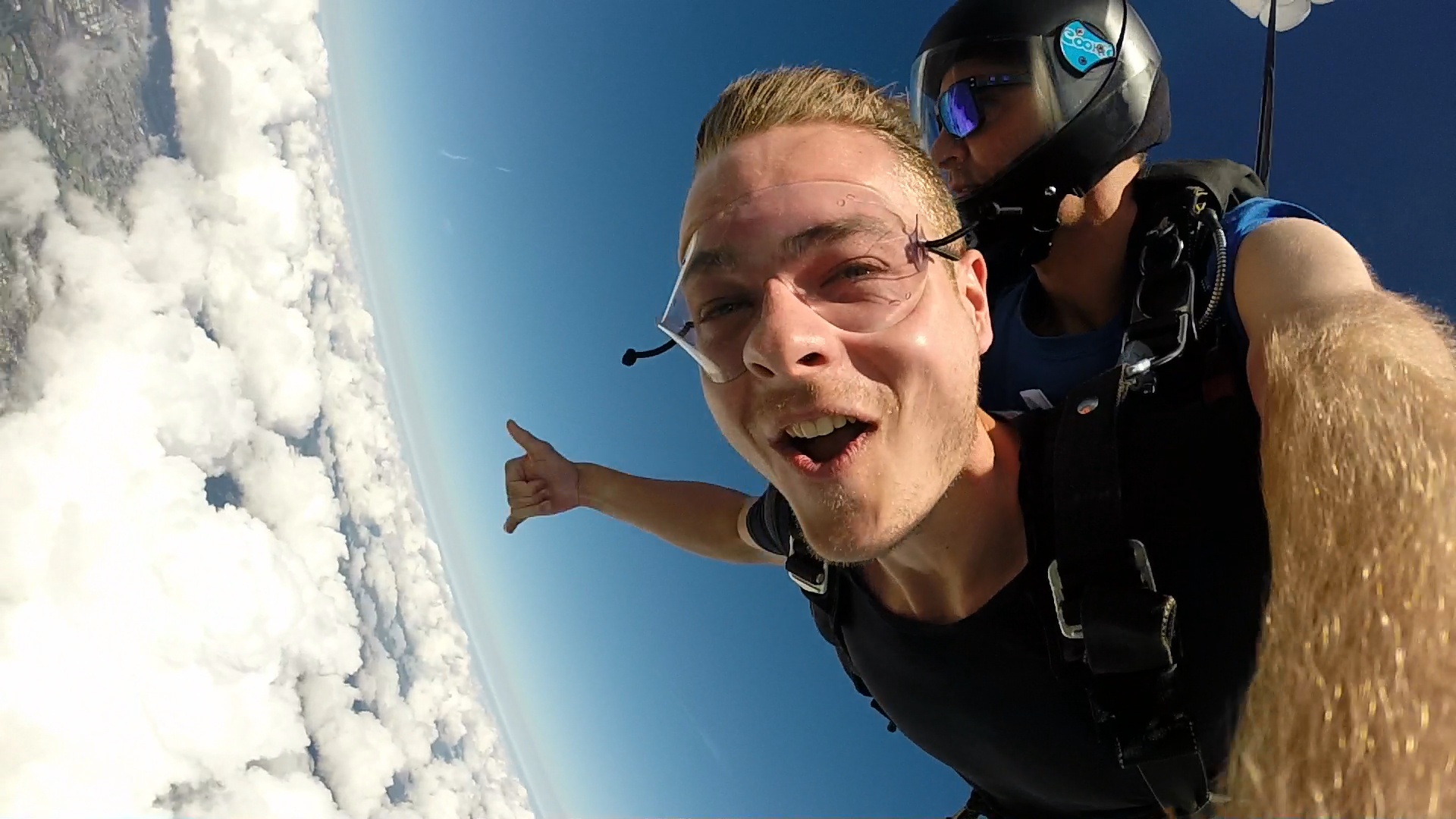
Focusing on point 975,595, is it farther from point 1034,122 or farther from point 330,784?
point 330,784

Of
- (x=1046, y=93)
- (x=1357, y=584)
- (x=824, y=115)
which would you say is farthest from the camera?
(x=1046, y=93)

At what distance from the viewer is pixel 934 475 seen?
0.91 m

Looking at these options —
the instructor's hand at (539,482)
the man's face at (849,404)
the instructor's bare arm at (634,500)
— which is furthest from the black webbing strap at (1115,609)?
the instructor's hand at (539,482)

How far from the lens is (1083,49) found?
5.31ft

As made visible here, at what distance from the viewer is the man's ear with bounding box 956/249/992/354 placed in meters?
1.04

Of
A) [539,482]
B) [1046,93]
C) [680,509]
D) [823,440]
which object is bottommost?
[680,509]

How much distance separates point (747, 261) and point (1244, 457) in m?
0.70

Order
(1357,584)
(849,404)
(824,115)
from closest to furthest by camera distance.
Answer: (1357,584) → (849,404) → (824,115)

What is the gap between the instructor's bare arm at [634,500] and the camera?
2.02 meters

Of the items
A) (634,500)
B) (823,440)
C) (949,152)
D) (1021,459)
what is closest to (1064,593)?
(1021,459)

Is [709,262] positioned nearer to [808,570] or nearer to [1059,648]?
[808,570]

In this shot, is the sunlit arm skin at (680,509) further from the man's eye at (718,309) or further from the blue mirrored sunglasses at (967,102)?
the blue mirrored sunglasses at (967,102)

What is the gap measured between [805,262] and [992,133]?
3.13 ft

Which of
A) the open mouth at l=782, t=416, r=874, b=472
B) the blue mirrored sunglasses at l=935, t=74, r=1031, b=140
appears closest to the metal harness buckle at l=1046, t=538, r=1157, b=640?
the open mouth at l=782, t=416, r=874, b=472
